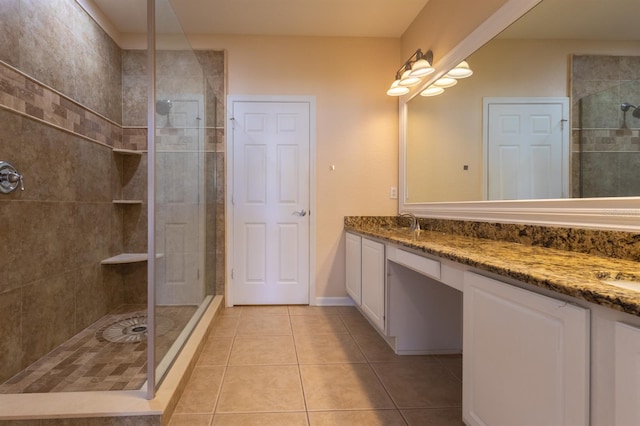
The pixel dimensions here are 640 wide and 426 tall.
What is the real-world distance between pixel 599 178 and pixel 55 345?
3.15m

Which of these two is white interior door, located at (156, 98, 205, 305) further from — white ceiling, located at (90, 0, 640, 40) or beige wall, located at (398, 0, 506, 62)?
beige wall, located at (398, 0, 506, 62)

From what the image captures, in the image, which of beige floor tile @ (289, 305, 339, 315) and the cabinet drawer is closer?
the cabinet drawer

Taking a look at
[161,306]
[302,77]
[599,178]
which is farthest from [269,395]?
[302,77]

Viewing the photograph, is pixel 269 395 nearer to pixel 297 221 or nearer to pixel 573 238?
pixel 573 238

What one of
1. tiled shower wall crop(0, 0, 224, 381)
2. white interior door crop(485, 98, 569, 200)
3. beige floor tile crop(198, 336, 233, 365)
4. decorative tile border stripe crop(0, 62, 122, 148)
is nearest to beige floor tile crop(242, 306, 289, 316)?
tiled shower wall crop(0, 0, 224, 381)

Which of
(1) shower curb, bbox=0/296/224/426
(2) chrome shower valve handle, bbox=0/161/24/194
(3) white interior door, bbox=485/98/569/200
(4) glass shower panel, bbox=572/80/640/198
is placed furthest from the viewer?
(2) chrome shower valve handle, bbox=0/161/24/194

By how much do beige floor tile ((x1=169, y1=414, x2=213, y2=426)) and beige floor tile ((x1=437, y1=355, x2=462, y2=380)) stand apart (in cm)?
136

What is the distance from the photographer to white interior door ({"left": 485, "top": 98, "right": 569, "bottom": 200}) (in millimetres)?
1437

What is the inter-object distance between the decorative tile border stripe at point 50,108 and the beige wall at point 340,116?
1315mm

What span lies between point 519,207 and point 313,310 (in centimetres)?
208

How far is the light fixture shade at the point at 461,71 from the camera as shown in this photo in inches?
85.2

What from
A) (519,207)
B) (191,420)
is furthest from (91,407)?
(519,207)

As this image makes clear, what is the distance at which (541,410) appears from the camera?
88 centimetres

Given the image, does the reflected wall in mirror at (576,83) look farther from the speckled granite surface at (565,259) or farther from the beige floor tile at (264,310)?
the beige floor tile at (264,310)
